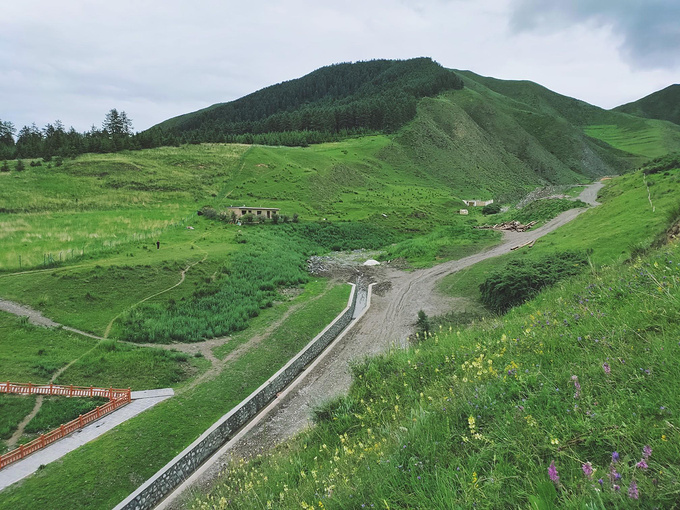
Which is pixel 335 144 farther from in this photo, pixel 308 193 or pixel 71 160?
pixel 71 160

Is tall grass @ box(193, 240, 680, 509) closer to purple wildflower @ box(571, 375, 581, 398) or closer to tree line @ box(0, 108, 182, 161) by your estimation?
purple wildflower @ box(571, 375, 581, 398)

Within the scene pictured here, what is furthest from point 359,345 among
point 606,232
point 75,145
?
point 75,145

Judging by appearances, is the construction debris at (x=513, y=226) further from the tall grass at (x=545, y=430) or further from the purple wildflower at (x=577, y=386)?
the purple wildflower at (x=577, y=386)

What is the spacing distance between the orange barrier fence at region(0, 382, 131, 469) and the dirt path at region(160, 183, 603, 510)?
19.6 feet

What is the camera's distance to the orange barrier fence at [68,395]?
46.1 ft

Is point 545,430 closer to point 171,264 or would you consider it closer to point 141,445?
point 141,445

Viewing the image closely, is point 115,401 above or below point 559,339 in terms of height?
below

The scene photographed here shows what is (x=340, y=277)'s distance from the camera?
3878 centimetres

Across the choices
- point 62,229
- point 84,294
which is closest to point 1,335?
point 84,294

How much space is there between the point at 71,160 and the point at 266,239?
5094 cm

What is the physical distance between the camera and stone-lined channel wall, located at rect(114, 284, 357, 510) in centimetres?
1256

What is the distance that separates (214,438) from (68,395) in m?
7.68

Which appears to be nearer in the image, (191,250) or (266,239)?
(191,250)

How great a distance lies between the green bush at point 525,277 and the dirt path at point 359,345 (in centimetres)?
408
